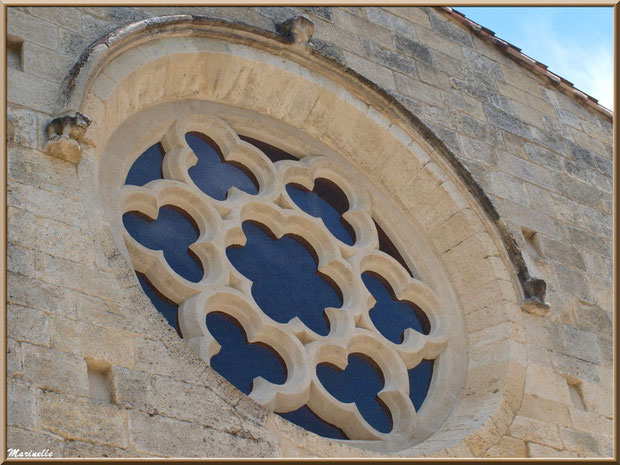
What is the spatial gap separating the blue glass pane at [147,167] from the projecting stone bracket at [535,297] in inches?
83.6

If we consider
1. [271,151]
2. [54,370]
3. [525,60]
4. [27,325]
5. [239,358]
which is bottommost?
[54,370]

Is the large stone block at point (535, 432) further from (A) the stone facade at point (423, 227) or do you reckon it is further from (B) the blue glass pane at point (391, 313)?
(B) the blue glass pane at point (391, 313)

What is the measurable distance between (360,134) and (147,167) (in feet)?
4.66

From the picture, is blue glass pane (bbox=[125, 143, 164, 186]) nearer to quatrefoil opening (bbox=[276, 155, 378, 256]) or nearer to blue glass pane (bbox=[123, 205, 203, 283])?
blue glass pane (bbox=[123, 205, 203, 283])

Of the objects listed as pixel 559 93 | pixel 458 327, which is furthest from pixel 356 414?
pixel 559 93

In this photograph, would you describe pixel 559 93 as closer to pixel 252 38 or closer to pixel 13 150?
pixel 252 38

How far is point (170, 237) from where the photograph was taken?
5.85 m

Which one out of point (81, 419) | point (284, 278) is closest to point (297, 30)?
point (284, 278)

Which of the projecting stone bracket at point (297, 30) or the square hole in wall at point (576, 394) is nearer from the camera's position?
the square hole in wall at point (576, 394)

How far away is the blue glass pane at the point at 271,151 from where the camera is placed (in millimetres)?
6797

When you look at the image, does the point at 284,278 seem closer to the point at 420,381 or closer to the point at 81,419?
the point at 420,381

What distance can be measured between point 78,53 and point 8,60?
366 millimetres

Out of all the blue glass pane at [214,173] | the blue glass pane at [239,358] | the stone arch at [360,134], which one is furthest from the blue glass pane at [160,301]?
the blue glass pane at [214,173]

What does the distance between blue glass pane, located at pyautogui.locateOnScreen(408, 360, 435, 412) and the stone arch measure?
16 centimetres
